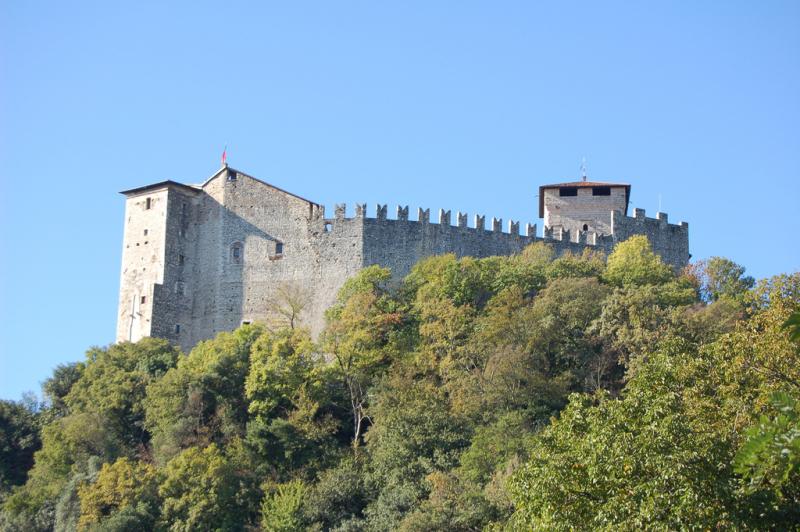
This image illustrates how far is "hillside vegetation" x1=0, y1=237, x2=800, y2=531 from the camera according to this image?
37500 millimetres

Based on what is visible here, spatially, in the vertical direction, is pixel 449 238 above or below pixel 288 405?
above

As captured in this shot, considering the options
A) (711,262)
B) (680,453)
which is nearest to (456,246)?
(711,262)

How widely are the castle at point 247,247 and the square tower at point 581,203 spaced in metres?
1.99

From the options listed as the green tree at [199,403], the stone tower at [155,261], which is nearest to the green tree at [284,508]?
the green tree at [199,403]

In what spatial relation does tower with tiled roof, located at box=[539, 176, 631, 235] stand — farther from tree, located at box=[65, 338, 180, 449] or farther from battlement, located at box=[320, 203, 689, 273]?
tree, located at box=[65, 338, 180, 449]

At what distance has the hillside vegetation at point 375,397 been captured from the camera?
123ft

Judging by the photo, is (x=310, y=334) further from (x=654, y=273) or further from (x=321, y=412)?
(x=654, y=273)

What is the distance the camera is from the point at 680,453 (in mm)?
22297

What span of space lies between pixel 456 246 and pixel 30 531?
18556mm

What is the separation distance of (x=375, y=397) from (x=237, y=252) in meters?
11.2

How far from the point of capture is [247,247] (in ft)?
169

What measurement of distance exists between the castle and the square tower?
199cm

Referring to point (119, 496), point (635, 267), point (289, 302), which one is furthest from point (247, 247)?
point (635, 267)

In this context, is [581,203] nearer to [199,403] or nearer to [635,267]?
[635,267]
